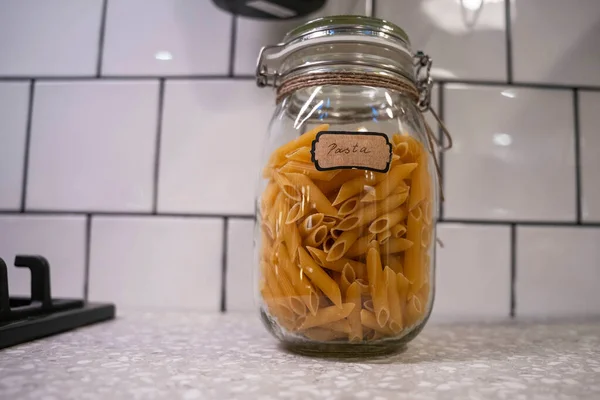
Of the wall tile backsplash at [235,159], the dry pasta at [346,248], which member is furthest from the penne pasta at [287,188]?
the wall tile backsplash at [235,159]

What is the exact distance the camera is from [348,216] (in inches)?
14.8

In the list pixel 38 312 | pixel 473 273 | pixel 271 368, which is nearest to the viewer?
pixel 271 368

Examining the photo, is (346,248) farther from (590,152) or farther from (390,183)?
(590,152)

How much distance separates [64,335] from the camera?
1.56 ft

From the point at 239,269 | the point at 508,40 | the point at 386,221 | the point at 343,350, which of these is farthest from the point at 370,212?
the point at 508,40

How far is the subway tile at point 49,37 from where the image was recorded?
2.20 feet

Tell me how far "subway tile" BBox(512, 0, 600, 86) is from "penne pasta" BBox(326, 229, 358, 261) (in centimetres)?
43

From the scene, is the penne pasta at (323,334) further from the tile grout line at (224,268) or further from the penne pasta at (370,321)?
the tile grout line at (224,268)

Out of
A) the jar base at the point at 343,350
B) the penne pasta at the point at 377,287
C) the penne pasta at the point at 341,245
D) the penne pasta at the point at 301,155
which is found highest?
the penne pasta at the point at 301,155

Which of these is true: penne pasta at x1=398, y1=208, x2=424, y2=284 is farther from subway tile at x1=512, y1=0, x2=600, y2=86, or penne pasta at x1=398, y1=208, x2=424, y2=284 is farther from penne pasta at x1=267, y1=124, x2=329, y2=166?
subway tile at x1=512, y1=0, x2=600, y2=86

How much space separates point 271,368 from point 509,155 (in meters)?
0.46

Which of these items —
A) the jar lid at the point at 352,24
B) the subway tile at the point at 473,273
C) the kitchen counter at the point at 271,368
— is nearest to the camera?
the kitchen counter at the point at 271,368

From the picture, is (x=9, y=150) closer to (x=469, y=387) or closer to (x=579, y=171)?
(x=469, y=387)

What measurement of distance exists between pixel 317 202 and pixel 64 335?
0.31m
